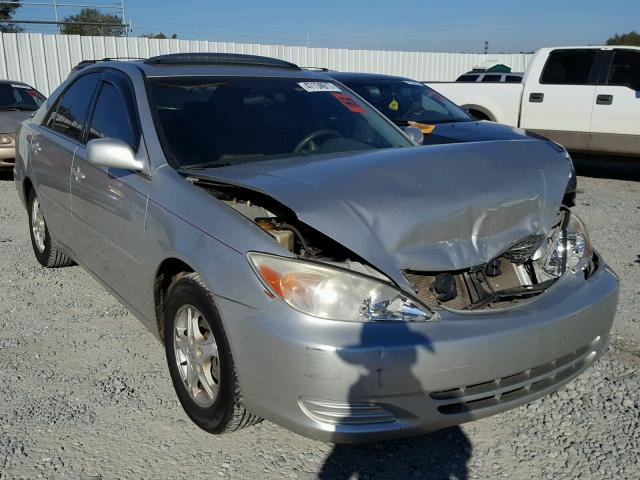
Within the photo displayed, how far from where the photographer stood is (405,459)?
274cm

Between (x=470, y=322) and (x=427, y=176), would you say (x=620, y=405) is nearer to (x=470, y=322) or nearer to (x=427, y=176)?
(x=470, y=322)

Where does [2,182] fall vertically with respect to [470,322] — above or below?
below

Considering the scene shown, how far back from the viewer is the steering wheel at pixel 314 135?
3632mm

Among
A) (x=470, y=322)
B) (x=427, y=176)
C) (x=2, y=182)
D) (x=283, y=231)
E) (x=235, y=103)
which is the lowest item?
(x=2, y=182)

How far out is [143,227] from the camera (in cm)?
312

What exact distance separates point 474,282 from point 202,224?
1216mm

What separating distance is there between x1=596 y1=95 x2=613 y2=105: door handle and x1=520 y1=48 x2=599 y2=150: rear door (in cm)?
8

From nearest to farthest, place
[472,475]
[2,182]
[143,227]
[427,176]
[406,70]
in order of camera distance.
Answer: [472,475] → [427,176] → [143,227] → [2,182] → [406,70]

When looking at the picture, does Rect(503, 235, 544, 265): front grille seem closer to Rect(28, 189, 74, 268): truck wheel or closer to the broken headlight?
the broken headlight

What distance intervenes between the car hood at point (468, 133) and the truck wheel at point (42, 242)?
12.3ft

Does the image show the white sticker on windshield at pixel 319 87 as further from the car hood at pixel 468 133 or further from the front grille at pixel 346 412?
the car hood at pixel 468 133

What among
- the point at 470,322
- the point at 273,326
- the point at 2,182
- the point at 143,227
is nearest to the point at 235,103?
the point at 143,227

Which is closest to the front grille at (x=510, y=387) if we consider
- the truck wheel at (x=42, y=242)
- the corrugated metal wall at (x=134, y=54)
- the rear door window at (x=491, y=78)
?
the truck wheel at (x=42, y=242)

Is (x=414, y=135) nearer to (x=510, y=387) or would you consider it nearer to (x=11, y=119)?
(x=510, y=387)
